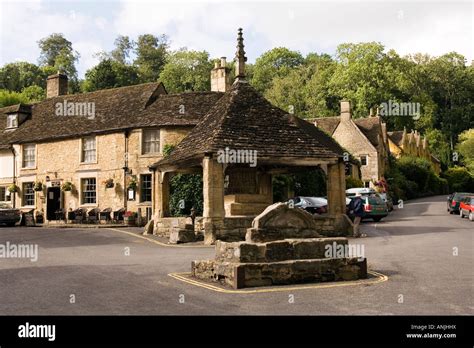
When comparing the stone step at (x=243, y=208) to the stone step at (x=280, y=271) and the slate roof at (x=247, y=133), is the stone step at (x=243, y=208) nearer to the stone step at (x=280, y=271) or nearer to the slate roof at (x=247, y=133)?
the slate roof at (x=247, y=133)

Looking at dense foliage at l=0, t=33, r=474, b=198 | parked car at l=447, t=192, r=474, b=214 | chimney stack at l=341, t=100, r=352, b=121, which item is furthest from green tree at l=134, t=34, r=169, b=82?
parked car at l=447, t=192, r=474, b=214

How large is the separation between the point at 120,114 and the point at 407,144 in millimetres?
44935

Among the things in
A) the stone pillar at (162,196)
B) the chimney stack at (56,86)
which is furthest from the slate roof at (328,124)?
the stone pillar at (162,196)

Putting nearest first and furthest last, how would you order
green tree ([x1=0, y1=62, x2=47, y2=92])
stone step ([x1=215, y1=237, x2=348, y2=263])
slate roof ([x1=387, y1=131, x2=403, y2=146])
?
stone step ([x1=215, y1=237, x2=348, y2=263])
slate roof ([x1=387, y1=131, x2=403, y2=146])
green tree ([x1=0, y1=62, x2=47, y2=92])

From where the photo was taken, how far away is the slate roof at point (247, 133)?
1980cm

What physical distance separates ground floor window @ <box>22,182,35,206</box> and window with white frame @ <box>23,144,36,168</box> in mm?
1195

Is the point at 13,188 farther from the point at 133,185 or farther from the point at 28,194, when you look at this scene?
the point at 133,185

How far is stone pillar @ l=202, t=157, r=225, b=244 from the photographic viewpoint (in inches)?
754

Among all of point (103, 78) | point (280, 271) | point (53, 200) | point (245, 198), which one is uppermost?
point (103, 78)

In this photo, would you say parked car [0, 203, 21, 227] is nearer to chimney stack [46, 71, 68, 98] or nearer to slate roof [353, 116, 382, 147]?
chimney stack [46, 71, 68, 98]

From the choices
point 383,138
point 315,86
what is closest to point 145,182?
point 383,138

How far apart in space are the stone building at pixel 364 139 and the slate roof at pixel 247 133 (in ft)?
103

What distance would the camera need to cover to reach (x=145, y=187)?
96.6ft

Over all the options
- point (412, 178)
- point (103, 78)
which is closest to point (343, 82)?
point (412, 178)
